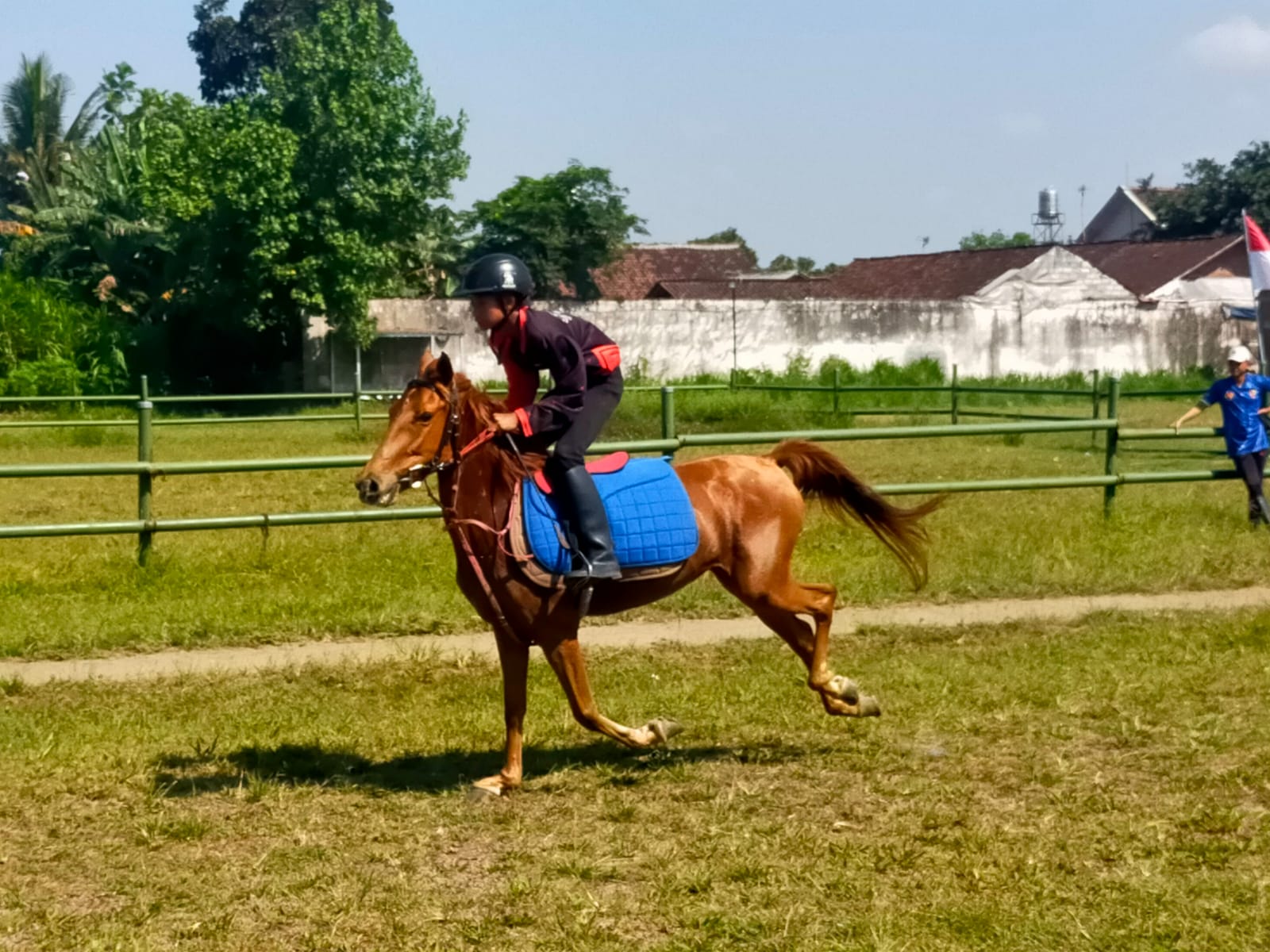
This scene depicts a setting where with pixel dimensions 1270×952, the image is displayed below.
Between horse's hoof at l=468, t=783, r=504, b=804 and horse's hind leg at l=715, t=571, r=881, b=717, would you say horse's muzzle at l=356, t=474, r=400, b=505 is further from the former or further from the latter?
horse's hind leg at l=715, t=571, r=881, b=717

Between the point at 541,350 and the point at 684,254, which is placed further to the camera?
the point at 684,254

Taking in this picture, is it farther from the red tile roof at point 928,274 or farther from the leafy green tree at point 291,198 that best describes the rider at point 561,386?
the red tile roof at point 928,274

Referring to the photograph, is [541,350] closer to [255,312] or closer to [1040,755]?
[1040,755]

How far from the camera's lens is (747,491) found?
23.3 ft

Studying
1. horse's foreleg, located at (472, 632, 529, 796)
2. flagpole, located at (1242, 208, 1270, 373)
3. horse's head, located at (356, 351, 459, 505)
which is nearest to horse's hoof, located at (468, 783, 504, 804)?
horse's foreleg, located at (472, 632, 529, 796)

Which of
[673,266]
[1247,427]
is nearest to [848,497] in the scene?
[1247,427]

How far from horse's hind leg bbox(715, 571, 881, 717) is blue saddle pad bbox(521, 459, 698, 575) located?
423mm

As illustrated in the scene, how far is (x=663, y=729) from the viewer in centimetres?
672

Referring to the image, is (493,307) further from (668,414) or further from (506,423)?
(668,414)

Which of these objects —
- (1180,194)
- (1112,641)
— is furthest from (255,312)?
(1180,194)

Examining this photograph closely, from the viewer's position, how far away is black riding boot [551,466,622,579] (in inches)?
252

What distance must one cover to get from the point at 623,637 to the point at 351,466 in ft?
8.42

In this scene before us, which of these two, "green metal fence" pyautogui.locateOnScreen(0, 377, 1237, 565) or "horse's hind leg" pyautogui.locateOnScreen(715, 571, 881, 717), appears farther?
"green metal fence" pyautogui.locateOnScreen(0, 377, 1237, 565)

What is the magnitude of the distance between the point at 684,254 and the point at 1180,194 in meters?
21.2
